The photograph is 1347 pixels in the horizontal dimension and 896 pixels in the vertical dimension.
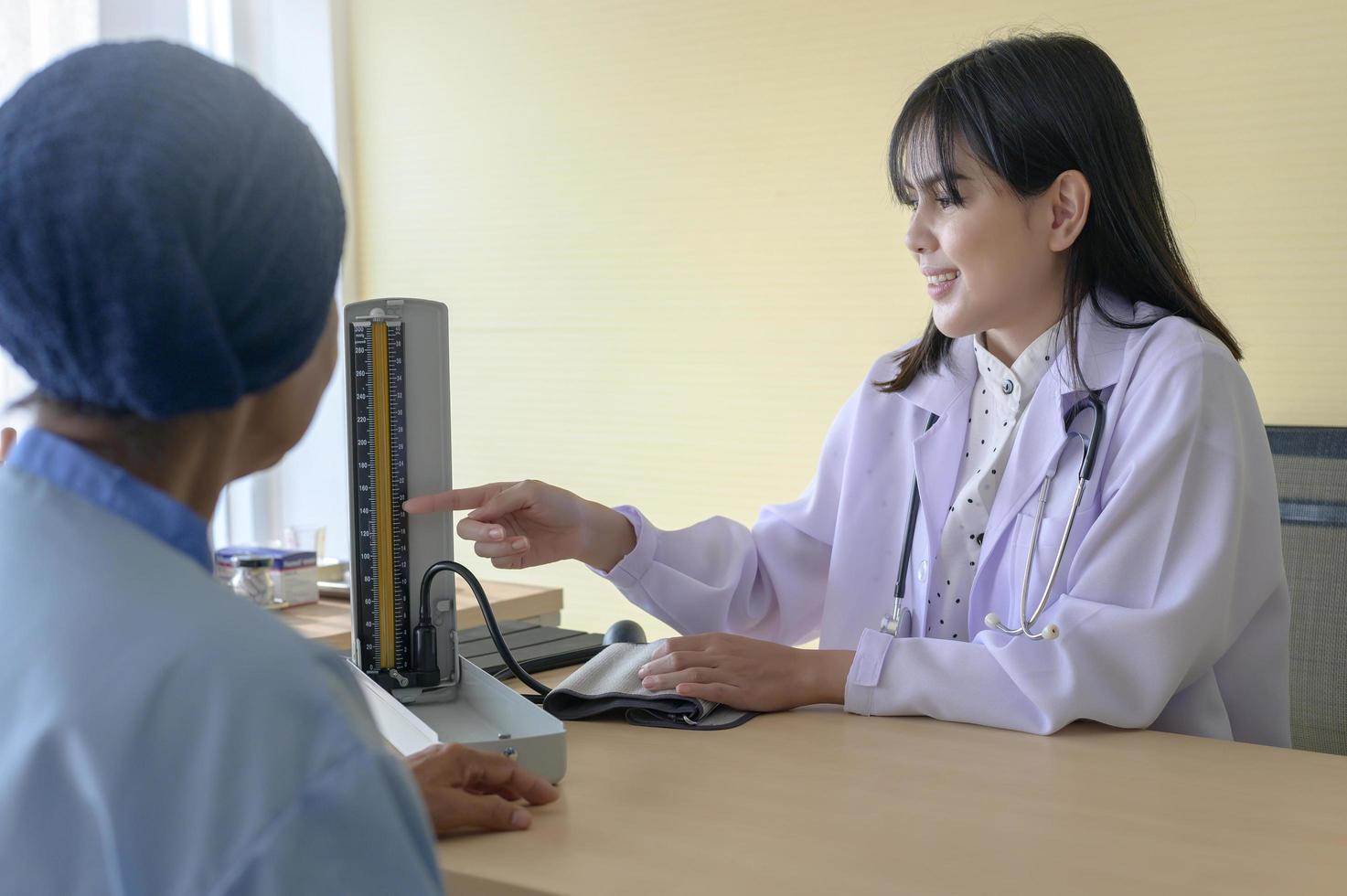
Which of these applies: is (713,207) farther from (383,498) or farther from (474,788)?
(474,788)

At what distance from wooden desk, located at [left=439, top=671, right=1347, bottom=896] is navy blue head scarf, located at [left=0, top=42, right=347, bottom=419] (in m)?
0.49

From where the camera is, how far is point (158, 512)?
62 cm

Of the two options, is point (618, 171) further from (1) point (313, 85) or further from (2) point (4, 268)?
(2) point (4, 268)

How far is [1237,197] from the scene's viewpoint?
7.87ft

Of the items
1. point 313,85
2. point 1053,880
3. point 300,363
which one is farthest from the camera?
point 313,85

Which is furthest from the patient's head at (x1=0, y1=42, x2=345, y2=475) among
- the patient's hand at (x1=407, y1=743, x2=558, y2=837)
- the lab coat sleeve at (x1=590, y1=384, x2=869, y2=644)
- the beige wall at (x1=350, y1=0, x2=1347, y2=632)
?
the beige wall at (x1=350, y1=0, x2=1347, y2=632)

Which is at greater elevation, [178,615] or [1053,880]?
[178,615]

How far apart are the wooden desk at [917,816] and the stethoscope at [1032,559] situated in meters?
0.12

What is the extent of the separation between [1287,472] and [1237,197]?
2.20 ft

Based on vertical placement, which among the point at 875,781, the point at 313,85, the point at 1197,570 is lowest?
the point at 875,781

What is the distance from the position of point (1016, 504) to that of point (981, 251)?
34 cm

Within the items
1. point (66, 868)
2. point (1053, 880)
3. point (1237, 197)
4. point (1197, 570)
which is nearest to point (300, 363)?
point (66, 868)

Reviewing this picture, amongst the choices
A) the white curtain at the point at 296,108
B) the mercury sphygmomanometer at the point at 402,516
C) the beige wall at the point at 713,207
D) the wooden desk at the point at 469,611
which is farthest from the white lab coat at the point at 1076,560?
the white curtain at the point at 296,108

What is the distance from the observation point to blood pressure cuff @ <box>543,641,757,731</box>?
1.31 metres
